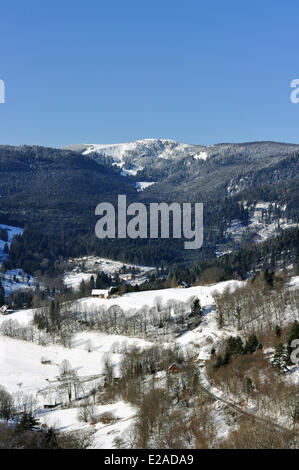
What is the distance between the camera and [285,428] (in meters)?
39.1

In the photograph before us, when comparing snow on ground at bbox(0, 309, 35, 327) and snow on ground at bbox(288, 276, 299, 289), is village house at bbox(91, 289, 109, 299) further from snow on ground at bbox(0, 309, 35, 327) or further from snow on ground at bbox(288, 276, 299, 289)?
snow on ground at bbox(288, 276, 299, 289)

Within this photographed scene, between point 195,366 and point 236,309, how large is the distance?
2920cm

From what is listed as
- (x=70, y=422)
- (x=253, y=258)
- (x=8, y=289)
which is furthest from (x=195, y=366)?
(x=8, y=289)

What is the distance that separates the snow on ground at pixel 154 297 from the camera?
370 ft

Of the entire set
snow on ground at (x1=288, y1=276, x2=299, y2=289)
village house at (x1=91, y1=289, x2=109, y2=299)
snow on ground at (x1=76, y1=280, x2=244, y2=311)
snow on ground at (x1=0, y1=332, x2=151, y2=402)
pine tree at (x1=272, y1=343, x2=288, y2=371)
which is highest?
pine tree at (x1=272, y1=343, x2=288, y2=371)

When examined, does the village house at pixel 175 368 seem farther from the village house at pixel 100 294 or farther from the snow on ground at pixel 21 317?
the village house at pixel 100 294

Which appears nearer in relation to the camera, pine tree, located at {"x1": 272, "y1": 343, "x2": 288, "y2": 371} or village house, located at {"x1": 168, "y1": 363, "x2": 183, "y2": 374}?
pine tree, located at {"x1": 272, "y1": 343, "x2": 288, "y2": 371}

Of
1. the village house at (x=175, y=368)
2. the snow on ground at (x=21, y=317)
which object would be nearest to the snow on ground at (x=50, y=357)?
the snow on ground at (x=21, y=317)

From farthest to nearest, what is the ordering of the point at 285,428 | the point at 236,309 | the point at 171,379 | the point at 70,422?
the point at 236,309 → the point at 171,379 → the point at 70,422 → the point at 285,428

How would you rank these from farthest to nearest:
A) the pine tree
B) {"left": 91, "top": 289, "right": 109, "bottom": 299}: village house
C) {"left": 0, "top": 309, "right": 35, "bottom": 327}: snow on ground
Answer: {"left": 91, "top": 289, "right": 109, "bottom": 299}: village house
{"left": 0, "top": 309, "right": 35, "bottom": 327}: snow on ground
the pine tree

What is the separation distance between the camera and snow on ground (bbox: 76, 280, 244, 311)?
112875 mm

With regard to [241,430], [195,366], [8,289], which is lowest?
[8,289]

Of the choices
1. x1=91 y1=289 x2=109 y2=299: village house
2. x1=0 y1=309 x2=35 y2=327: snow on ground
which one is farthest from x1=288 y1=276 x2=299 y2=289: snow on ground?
x1=0 y1=309 x2=35 y2=327: snow on ground

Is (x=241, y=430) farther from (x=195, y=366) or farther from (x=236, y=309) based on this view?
(x=236, y=309)
